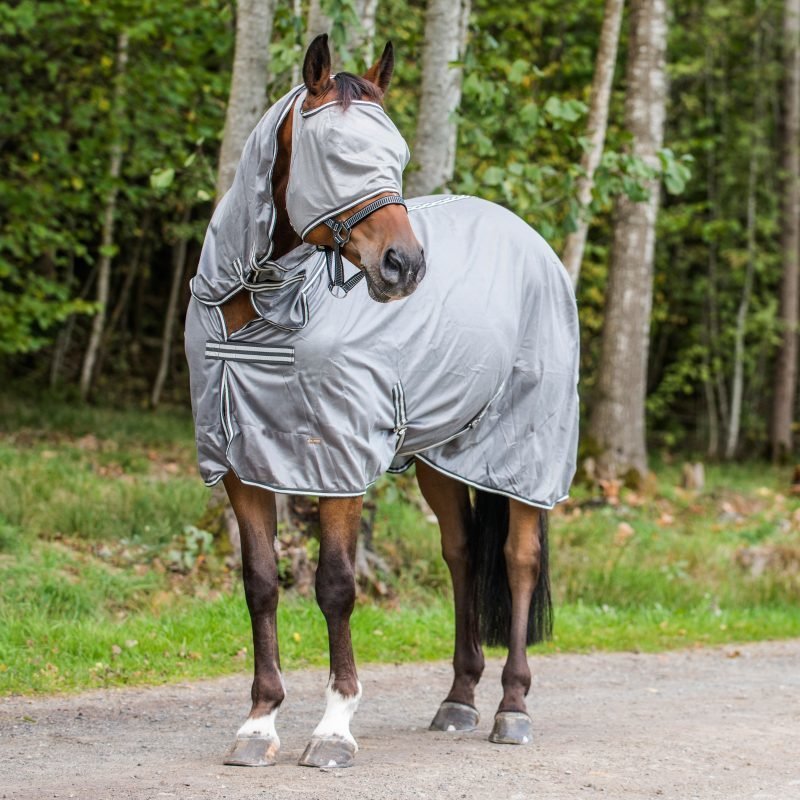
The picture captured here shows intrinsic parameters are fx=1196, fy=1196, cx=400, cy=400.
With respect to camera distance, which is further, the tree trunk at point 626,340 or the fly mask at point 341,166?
the tree trunk at point 626,340

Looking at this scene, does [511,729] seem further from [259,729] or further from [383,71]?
[383,71]

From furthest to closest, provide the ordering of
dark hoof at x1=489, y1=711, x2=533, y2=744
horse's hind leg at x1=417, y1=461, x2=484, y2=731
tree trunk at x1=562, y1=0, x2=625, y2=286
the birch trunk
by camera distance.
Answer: tree trunk at x1=562, y1=0, x2=625, y2=286
the birch trunk
horse's hind leg at x1=417, y1=461, x2=484, y2=731
dark hoof at x1=489, y1=711, x2=533, y2=744

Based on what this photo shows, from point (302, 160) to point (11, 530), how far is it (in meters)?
4.44

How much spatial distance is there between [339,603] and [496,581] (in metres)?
1.29

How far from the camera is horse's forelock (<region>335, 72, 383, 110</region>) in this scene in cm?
382

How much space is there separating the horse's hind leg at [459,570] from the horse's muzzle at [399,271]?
1861 millimetres

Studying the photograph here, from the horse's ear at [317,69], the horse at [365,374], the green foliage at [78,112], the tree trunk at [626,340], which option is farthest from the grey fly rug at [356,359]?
the tree trunk at [626,340]

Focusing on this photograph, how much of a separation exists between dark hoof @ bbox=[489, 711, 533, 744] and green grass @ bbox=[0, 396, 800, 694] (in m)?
1.62

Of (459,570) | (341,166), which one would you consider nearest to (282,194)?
(341,166)

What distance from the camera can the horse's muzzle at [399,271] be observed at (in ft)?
12.0

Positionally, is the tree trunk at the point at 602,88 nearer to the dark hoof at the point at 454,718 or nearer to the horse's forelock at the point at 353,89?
the dark hoof at the point at 454,718

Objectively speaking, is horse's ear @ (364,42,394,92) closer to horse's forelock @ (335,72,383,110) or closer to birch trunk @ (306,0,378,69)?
horse's forelock @ (335,72,383,110)

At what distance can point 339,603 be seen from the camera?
4.30m

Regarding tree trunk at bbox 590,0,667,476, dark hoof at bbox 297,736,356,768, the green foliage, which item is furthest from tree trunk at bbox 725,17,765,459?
dark hoof at bbox 297,736,356,768
